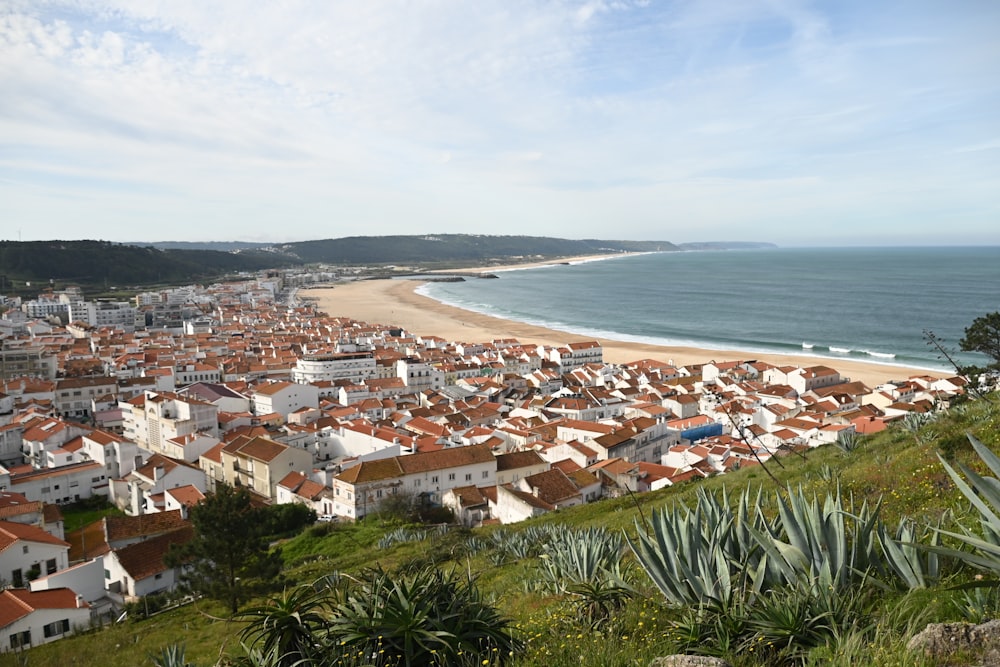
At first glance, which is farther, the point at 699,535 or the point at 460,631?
the point at 699,535

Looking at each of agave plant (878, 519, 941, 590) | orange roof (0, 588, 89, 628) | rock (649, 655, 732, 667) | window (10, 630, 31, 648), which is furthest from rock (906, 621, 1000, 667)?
orange roof (0, 588, 89, 628)

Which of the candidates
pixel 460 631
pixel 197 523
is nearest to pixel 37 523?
pixel 197 523

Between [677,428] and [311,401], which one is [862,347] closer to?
[677,428]

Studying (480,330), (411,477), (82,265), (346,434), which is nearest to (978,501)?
(411,477)

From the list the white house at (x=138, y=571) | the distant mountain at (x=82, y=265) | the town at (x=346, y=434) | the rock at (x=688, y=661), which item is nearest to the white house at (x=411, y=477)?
the town at (x=346, y=434)

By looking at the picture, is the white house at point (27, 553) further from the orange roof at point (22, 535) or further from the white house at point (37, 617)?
the white house at point (37, 617)
